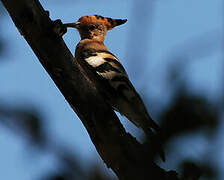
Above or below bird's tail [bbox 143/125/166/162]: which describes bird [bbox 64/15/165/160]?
below

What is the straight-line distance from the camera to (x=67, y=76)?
2.59m

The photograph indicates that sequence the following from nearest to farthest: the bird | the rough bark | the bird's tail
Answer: the bird's tail, the rough bark, the bird

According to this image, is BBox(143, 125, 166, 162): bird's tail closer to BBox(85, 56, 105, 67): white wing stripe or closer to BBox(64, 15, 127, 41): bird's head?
BBox(85, 56, 105, 67): white wing stripe

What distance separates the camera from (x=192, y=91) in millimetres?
1057

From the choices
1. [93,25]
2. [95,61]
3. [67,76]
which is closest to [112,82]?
[95,61]

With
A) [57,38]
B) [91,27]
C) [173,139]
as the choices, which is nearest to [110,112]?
[57,38]

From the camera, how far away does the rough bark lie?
2.46 m

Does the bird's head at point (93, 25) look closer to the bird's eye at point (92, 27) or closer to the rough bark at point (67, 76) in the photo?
the bird's eye at point (92, 27)

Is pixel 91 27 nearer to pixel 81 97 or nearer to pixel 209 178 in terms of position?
pixel 81 97

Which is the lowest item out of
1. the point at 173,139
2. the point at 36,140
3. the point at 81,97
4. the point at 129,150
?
the point at 129,150

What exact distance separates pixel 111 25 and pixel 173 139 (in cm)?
425

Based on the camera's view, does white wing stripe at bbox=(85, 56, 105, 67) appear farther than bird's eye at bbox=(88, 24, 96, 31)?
No

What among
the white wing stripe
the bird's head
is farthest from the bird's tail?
the bird's head

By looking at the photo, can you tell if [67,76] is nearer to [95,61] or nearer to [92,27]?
[95,61]
